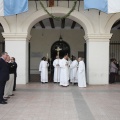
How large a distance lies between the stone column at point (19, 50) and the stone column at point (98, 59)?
141 inches

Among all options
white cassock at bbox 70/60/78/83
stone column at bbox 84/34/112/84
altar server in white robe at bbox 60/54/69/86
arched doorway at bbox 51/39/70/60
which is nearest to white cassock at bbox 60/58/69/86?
altar server in white robe at bbox 60/54/69/86

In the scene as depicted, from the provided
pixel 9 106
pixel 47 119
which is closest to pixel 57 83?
pixel 9 106

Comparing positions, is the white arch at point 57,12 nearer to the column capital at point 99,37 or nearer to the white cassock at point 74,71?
the column capital at point 99,37

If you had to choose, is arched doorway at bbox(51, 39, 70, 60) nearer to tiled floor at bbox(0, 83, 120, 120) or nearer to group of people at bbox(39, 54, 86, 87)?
group of people at bbox(39, 54, 86, 87)

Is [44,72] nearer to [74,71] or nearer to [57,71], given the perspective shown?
[57,71]

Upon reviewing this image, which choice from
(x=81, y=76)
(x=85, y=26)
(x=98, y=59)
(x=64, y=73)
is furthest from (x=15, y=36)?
(x=98, y=59)

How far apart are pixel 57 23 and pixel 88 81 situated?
7540 millimetres

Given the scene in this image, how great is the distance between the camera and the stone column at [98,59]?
16328mm

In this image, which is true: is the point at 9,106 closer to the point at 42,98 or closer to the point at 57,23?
the point at 42,98

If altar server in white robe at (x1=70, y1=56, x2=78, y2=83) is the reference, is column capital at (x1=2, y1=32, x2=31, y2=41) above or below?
above

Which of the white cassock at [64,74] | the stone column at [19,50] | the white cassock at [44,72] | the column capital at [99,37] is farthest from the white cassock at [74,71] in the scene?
the stone column at [19,50]

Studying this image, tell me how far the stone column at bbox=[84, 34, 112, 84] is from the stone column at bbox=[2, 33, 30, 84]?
359cm

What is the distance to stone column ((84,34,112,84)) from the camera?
643 inches

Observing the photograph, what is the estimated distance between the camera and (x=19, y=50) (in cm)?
1634
